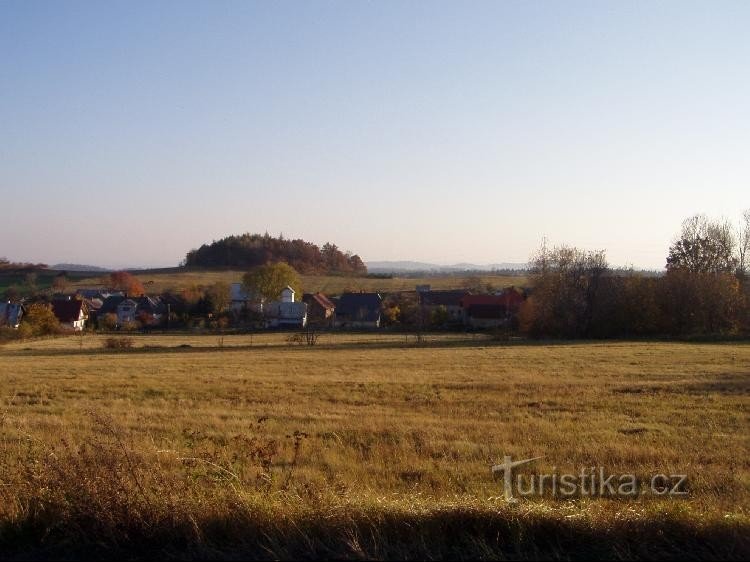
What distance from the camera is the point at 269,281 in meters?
87.6

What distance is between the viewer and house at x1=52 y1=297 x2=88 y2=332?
7381 cm

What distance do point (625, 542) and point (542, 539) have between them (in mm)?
518

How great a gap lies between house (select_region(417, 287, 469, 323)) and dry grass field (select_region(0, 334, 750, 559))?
178 feet

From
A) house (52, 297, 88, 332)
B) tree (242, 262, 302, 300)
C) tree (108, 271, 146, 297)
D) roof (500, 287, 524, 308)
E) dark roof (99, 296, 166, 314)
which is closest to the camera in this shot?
house (52, 297, 88, 332)

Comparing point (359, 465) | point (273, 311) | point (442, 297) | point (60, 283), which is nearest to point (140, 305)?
point (273, 311)

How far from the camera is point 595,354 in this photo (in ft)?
123

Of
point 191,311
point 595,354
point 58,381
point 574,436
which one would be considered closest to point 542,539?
point 574,436

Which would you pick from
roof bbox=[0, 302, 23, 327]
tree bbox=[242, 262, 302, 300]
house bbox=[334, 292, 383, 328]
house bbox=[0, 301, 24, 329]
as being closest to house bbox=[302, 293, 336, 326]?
house bbox=[334, 292, 383, 328]

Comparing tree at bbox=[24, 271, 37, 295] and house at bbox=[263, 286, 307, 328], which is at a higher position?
tree at bbox=[24, 271, 37, 295]

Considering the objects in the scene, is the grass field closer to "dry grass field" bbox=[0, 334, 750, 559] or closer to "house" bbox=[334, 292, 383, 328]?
"house" bbox=[334, 292, 383, 328]

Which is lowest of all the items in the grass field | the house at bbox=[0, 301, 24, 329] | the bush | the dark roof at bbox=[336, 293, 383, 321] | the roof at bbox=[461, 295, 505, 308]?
the bush

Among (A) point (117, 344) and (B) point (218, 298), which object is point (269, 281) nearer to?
(B) point (218, 298)

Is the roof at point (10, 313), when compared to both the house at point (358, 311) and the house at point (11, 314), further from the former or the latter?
the house at point (358, 311)

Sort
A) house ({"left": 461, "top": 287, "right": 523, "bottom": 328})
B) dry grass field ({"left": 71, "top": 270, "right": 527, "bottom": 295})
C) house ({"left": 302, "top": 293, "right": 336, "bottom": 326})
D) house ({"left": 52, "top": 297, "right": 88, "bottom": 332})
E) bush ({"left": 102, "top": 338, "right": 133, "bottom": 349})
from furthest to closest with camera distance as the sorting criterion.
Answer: dry grass field ({"left": 71, "top": 270, "right": 527, "bottom": 295})
house ({"left": 302, "top": 293, "right": 336, "bottom": 326})
house ({"left": 461, "top": 287, "right": 523, "bottom": 328})
house ({"left": 52, "top": 297, "right": 88, "bottom": 332})
bush ({"left": 102, "top": 338, "right": 133, "bottom": 349})
